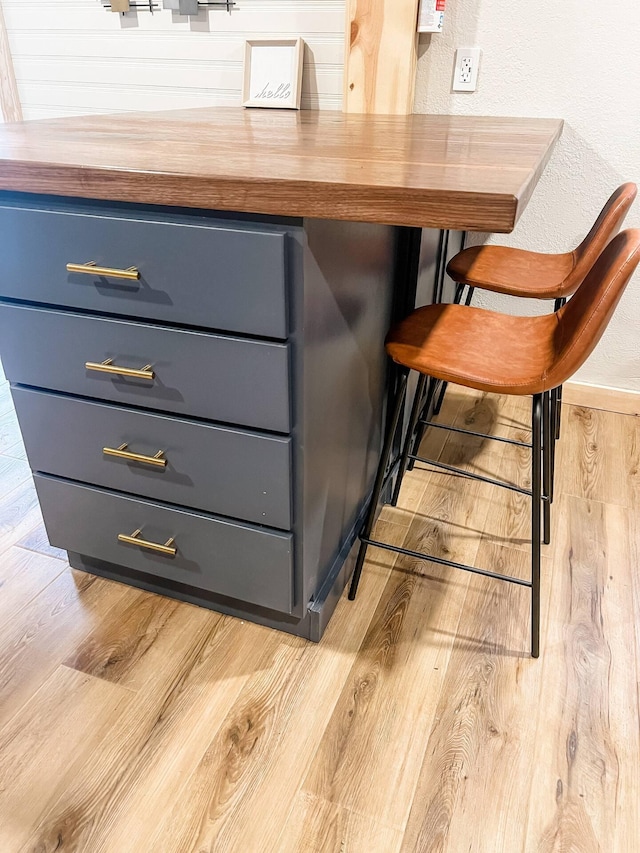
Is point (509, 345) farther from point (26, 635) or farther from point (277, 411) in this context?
point (26, 635)

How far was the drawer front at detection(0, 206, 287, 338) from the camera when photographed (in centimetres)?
89

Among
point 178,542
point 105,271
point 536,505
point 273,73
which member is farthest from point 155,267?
point 273,73

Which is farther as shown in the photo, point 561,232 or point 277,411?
point 561,232

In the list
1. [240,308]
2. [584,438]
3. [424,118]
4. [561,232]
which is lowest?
[584,438]

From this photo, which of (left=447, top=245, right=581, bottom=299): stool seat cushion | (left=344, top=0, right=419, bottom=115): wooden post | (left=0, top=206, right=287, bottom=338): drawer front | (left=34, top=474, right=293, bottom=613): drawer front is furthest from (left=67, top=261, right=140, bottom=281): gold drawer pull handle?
(left=344, top=0, right=419, bottom=115): wooden post

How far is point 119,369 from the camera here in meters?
1.05

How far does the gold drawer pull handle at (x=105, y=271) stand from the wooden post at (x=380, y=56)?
4.32 feet

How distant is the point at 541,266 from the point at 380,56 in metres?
0.81

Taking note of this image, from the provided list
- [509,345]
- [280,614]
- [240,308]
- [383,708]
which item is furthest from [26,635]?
[509,345]

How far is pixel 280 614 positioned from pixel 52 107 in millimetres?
2344

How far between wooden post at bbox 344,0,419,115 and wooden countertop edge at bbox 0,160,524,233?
1297mm

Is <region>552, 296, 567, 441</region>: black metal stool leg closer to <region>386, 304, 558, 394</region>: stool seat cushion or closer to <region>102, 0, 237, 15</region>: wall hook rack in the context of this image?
<region>386, 304, 558, 394</region>: stool seat cushion

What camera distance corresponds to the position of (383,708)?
45.3 inches

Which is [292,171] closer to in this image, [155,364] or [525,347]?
[155,364]
